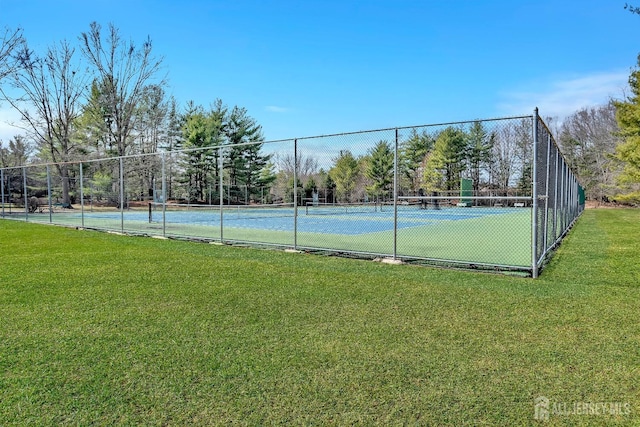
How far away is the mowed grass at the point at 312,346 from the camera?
2018 mm

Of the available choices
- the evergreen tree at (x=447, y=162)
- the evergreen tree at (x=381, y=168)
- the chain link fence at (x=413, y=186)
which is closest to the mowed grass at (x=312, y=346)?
the chain link fence at (x=413, y=186)

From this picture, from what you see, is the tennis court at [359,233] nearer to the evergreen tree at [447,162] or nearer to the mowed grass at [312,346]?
the evergreen tree at [447,162]

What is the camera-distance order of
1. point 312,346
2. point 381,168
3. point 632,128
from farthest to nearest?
point 632,128 < point 381,168 < point 312,346

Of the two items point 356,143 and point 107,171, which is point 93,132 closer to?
point 107,171

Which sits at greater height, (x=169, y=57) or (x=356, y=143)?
(x=169, y=57)

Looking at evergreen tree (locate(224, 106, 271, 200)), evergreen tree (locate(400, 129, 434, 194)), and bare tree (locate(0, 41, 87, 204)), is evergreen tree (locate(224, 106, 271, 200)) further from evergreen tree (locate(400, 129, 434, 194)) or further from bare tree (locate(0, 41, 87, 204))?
bare tree (locate(0, 41, 87, 204))

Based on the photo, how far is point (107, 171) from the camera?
14.8 metres

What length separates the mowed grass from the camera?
79.4 inches

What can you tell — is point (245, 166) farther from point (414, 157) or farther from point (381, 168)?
point (381, 168)

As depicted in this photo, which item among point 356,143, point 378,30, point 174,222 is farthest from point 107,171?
point 356,143

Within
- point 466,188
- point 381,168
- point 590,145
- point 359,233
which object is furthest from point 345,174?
point 590,145

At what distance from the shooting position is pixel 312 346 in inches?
112

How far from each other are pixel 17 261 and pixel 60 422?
18.1ft

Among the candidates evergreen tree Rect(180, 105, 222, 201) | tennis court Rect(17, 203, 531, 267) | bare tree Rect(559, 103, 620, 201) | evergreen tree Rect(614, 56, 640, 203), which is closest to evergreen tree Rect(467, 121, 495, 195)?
tennis court Rect(17, 203, 531, 267)
